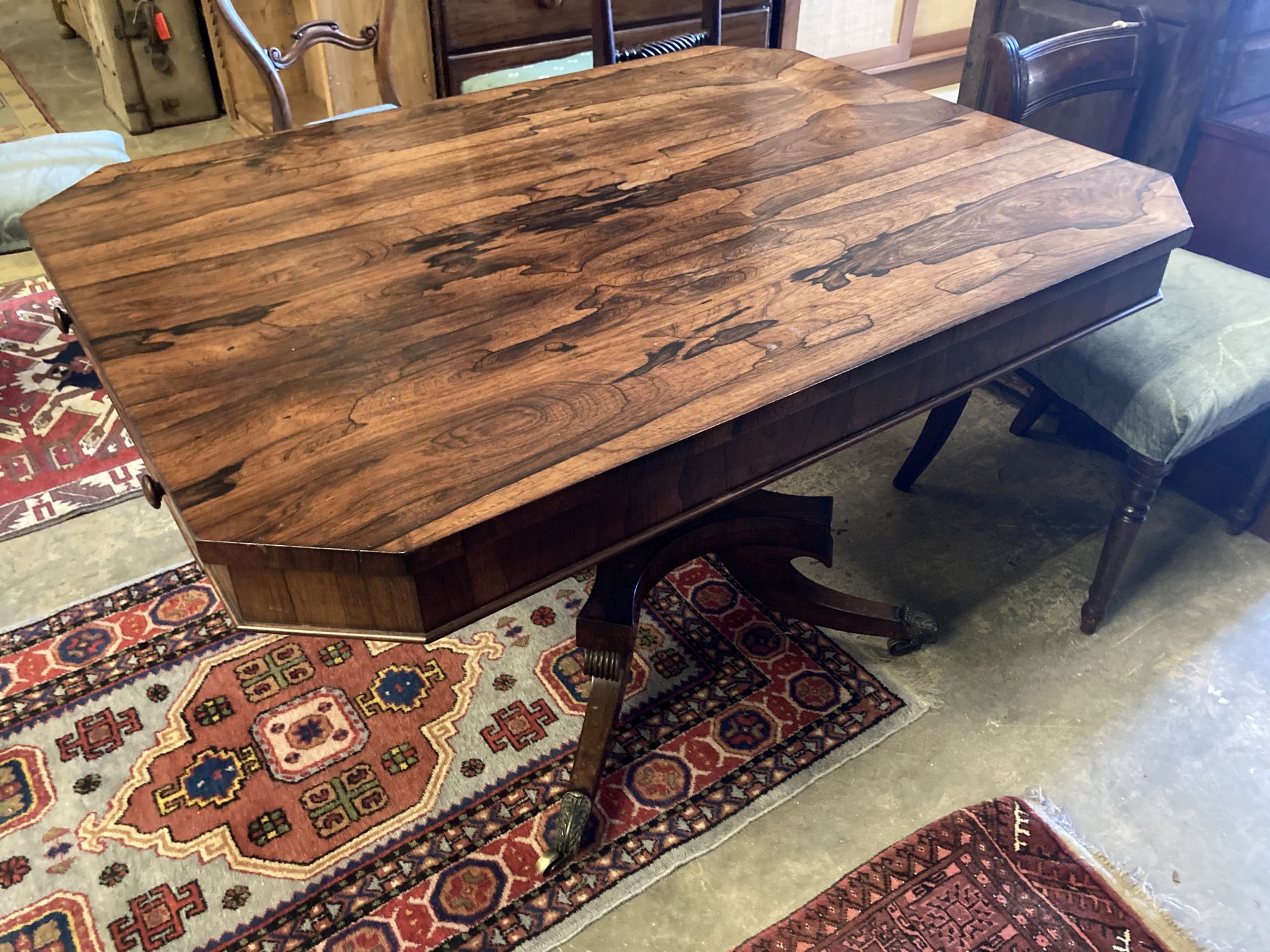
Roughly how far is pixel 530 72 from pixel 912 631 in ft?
5.62

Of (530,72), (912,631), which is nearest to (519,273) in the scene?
(912,631)

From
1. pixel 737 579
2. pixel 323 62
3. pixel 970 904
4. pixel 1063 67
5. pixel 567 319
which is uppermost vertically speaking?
pixel 1063 67

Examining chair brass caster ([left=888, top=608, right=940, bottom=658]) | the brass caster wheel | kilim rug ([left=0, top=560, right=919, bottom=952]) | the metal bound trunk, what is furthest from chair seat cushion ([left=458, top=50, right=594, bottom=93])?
the brass caster wheel

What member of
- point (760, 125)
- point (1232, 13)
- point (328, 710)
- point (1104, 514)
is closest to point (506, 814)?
point (328, 710)

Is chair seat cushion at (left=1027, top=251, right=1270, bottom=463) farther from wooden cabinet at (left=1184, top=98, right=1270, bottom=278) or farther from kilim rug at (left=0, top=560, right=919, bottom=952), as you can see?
kilim rug at (left=0, top=560, right=919, bottom=952)

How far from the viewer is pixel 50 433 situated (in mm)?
2201

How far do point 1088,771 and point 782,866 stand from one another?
0.52 meters

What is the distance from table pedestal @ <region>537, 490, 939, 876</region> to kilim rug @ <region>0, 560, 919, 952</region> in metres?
0.08

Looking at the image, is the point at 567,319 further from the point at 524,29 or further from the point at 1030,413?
the point at 524,29

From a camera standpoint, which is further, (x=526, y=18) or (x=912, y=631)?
(x=526, y=18)

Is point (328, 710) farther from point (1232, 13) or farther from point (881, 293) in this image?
point (1232, 13)

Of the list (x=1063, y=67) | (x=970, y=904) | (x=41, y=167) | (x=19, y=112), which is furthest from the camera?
(x=19, y=112)

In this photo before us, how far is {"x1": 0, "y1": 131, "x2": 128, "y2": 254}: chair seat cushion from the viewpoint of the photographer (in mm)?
2129

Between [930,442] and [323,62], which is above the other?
[323,62]
